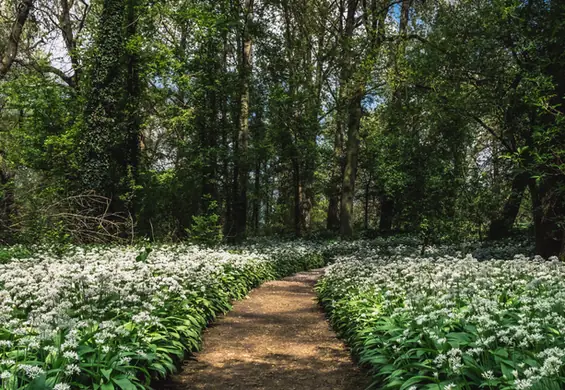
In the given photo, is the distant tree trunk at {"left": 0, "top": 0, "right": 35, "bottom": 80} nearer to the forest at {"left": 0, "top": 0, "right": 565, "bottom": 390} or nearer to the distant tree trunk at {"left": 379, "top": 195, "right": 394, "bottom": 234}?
the forest at {"left": 0, "top": 0, "right": 565, "bottom": 390}

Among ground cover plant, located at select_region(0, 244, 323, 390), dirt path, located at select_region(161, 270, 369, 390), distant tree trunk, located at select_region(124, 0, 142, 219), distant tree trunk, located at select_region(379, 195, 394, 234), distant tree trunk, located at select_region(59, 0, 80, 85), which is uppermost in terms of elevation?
distant tree trunk, located at select_region(59, 0, 80, 85)

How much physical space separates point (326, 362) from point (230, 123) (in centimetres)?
1876

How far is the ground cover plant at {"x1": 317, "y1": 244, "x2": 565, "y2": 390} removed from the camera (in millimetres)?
3482

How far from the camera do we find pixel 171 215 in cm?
2322

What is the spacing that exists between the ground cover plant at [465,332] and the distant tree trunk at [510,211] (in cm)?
614

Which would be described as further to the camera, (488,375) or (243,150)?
(243,150)

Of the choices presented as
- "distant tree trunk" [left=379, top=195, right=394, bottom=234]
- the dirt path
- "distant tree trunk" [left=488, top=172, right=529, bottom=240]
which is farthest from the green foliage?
"distant tree trunk" [left=379, top=195, right=394, bottom=234]

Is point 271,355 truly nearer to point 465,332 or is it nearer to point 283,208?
point 465,332

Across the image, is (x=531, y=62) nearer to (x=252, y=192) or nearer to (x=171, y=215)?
(x=171, y=215)

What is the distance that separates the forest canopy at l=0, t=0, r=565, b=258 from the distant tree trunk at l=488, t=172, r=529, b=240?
0.23 feet

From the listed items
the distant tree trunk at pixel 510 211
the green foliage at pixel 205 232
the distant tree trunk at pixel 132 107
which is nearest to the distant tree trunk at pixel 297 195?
the green foliage at pixel 205 232

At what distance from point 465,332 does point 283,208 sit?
29.0m

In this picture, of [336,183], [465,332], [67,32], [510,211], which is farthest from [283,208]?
[465,332]

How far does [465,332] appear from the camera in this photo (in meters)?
4.45
